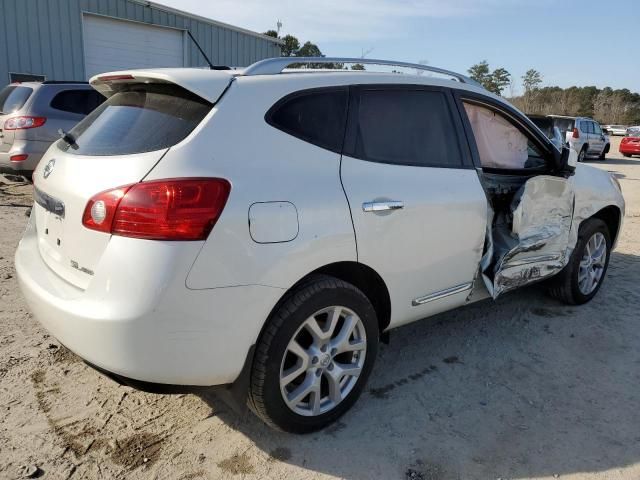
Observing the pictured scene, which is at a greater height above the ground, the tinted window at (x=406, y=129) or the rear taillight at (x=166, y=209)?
the tinted window at (x=406, y=129)

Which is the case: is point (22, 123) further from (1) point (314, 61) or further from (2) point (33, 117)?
(1) point (314, 61)

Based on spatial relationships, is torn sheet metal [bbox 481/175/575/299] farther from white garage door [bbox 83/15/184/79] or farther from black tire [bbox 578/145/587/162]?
black tire [bbox 578/145/587/162]

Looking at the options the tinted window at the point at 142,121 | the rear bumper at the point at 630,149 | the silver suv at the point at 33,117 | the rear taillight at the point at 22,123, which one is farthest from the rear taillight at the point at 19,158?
the rear bumper at the point at 630,149

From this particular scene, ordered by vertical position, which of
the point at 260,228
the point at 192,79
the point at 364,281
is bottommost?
the point at 364,281

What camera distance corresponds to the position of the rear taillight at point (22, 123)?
Answer: 289 inches

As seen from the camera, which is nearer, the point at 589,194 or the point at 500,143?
the point at 500,143

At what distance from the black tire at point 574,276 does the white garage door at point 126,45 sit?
13642mm

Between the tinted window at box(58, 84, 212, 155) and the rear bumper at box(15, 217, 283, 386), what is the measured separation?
49 centimetres

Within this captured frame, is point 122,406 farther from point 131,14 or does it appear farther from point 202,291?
point 131,14

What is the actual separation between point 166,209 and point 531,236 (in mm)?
2731

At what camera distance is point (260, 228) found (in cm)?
220

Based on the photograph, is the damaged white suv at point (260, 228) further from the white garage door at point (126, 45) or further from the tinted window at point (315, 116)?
the white garage door at point (126, 45)

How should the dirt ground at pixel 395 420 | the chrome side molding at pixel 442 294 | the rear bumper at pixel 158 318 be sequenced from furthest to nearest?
the chrome side molding at pixel 442 294 < the dirt ground at pixel 395 420 < the rear bumper at pixel 158 318

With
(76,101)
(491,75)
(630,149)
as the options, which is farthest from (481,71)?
(76,101)
